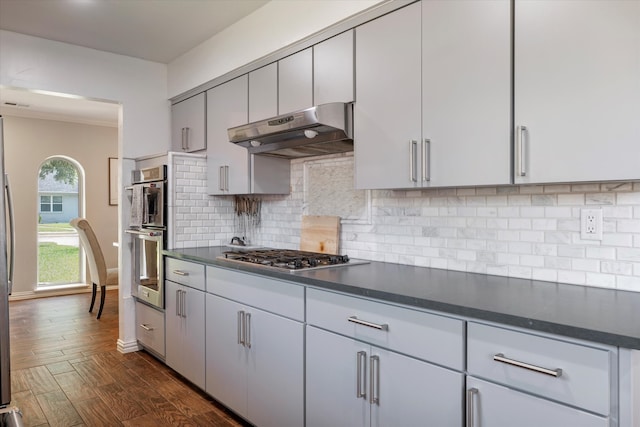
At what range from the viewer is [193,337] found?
9.71 ft

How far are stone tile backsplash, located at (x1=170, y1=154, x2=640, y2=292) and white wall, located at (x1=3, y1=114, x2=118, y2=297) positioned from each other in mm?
4691

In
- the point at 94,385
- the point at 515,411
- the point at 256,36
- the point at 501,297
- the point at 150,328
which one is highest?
the point at 256,36

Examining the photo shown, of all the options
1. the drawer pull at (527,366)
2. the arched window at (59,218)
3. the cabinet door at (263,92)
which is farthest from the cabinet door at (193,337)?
the arched window at (59,218)

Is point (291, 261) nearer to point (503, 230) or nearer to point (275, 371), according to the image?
point (275, 371)

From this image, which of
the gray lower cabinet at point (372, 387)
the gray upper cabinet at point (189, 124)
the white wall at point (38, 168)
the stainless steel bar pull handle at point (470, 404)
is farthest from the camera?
the white wall at point (38, 168)

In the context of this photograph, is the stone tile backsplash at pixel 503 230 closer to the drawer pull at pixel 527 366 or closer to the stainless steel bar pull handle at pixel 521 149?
the stainless steel bar pull handle at pixel 521 149

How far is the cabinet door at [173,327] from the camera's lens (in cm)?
313

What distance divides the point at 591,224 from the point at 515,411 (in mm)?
900

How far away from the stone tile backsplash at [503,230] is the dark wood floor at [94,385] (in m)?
1.31

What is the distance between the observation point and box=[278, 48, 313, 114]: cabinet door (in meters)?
2.64

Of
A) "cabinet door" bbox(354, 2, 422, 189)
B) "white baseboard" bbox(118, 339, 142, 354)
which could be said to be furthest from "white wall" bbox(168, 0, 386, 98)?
"white baseboard" bbox(118, 339, 142, 354)

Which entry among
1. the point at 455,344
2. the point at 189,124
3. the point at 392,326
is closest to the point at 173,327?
the point at 189,124

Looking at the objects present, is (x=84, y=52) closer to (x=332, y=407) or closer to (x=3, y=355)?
(x=3, y=355)

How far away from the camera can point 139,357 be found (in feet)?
12.0
